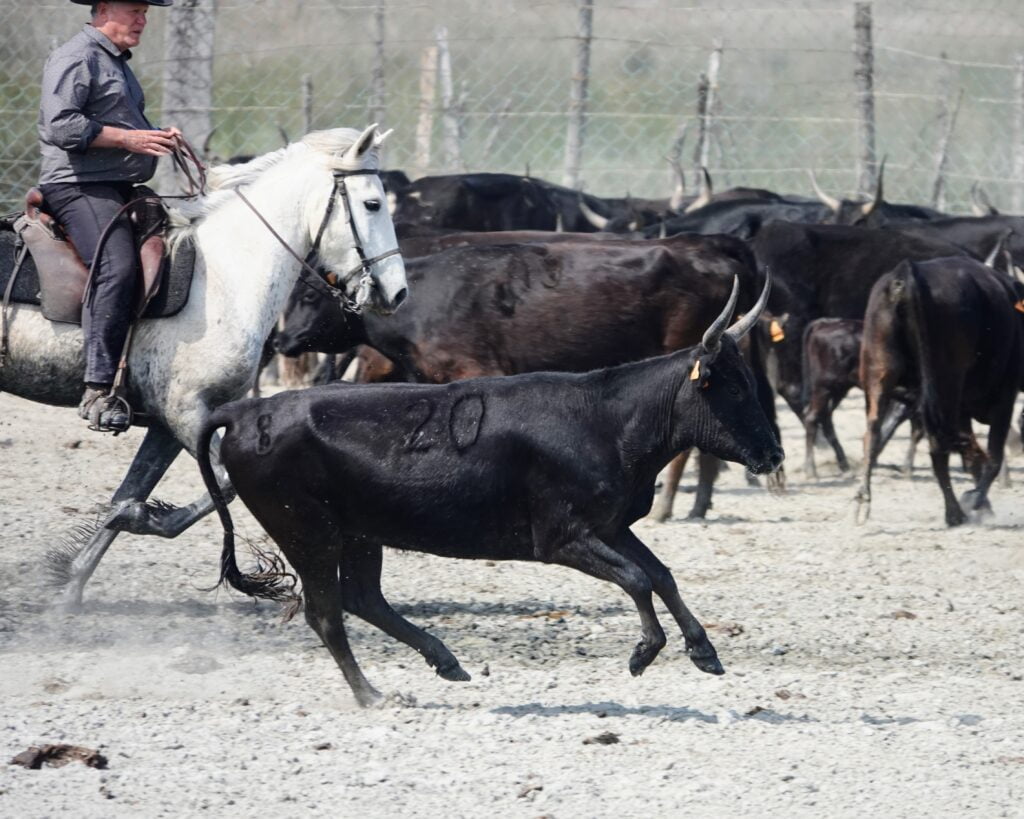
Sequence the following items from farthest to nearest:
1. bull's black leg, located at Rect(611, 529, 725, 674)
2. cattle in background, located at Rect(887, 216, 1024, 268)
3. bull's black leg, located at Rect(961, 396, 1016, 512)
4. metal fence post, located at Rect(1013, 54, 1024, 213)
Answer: metal fence post, located at Rect(1013, 54, 1024, 213) → cattle in background, located at Rect(887, 216, 1024, 268) → bull's black leg, located at Rect(961, 396, 1016, 512) → bull's black leg, located at Rect(611, 529, 725, 674)

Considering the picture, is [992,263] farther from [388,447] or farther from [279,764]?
[279,764]

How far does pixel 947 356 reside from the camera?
10961 millimetres

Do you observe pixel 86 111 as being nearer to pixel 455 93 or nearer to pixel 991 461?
pixel 991 461

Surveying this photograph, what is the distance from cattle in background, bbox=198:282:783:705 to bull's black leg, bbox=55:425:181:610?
1375mm

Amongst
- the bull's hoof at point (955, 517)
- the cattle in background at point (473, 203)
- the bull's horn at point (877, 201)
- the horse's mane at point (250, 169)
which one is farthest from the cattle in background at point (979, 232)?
the horse's mane at point (250, 169)

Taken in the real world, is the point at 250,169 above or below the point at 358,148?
below

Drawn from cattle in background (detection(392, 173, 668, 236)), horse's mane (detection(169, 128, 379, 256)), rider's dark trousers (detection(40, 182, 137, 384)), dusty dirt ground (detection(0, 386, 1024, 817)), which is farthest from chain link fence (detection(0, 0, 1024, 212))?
rider's dark trousers (detection(40, 182, 137, 384))

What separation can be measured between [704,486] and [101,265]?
4.85 metres

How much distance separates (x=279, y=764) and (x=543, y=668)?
5.39ft

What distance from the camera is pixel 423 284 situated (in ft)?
35.1

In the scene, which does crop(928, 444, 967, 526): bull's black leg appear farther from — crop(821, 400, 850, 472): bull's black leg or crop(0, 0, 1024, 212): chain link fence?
crop(0, 0, 1024, 212): chain link fence

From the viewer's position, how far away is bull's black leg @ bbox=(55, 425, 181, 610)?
776 cm

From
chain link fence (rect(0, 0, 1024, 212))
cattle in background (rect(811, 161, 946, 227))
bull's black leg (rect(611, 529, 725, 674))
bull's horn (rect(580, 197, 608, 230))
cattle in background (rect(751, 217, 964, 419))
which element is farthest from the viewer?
bull's horn (rect(580, 197, 608, 230))

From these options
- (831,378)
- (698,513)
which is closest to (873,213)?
(831,378)
